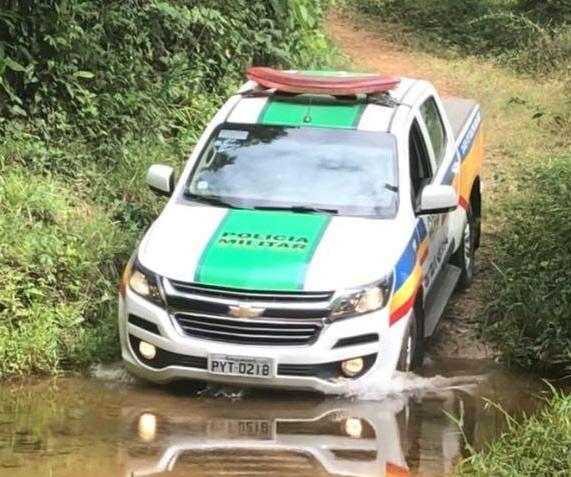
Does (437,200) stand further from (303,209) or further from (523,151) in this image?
(523,151)

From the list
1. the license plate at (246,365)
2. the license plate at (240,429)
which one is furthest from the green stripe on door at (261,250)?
the license plate at (240,429)

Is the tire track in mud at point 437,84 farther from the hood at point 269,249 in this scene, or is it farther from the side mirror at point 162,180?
the side mirror at point 162,180

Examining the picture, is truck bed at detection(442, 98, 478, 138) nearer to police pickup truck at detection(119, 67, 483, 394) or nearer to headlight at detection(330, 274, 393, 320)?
police pickup truck at detection(119, 67, 483, 394)

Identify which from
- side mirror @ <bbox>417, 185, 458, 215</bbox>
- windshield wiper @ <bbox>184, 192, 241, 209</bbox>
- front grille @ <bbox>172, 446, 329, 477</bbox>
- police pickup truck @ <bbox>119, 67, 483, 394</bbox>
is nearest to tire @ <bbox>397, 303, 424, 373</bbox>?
police pickup truck @ <bbox>119, 67, 483, 394</bbox>

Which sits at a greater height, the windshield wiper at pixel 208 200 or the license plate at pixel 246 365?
the windshield wiper at pixel 208 200

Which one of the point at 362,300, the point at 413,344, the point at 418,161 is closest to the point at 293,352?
the point at 362,300

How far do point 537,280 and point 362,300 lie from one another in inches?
75.9

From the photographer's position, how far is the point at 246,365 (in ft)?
21.6

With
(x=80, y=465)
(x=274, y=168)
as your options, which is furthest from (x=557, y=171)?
(x=80, y=465)

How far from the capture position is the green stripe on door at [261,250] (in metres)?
6.64

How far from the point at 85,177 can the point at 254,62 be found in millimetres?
4066

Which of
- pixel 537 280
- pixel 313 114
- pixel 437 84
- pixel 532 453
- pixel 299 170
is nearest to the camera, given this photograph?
pixel 532 453

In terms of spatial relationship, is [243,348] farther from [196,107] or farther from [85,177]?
[196,107]

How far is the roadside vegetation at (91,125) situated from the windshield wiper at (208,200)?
1.04 meters
